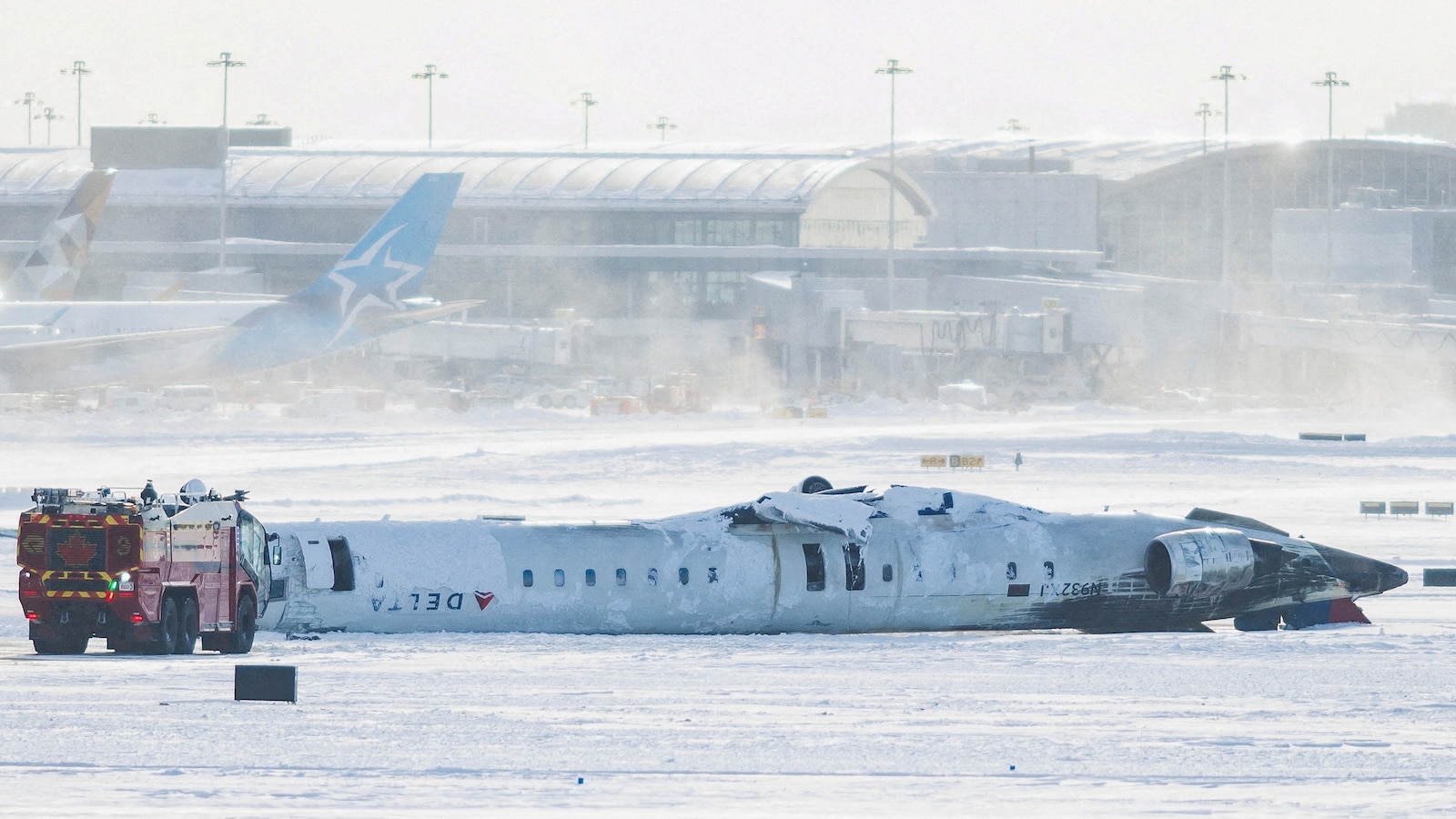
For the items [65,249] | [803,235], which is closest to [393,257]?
[65,249]

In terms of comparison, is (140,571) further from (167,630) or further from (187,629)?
(187,629)

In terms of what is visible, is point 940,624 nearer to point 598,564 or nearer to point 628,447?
point 598,564

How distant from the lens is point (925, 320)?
10075 cm

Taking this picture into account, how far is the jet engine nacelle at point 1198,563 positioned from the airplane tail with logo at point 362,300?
49.1 metres

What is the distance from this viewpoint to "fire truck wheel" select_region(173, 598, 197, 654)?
1011 inches

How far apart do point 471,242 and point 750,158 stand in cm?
1931

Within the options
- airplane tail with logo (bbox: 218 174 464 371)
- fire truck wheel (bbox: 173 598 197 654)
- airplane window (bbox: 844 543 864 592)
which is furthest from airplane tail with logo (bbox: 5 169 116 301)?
airplane window (bbox: 844 543 864 592)

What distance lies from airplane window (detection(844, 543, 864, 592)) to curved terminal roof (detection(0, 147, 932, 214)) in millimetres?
88749

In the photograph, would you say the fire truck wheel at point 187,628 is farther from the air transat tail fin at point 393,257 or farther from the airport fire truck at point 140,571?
the air transat tail fin at point 393,257

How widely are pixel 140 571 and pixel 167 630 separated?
4.41 ft

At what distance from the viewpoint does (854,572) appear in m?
29.0

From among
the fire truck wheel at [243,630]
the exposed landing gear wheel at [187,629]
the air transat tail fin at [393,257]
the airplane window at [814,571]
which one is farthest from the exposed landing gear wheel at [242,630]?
the air transat tail fin at [393,257]

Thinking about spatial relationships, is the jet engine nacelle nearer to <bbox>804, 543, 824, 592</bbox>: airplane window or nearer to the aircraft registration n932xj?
the aircraft registration n932xj

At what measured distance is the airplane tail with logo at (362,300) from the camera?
245ft
